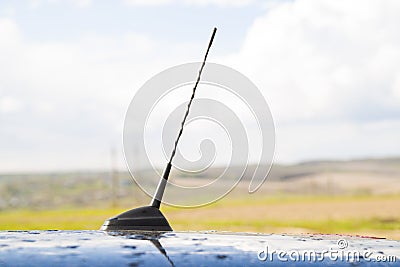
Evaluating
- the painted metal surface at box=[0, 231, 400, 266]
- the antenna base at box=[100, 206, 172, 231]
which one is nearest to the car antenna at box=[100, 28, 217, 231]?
the antenna base at box=[100, 206, 172, 231]

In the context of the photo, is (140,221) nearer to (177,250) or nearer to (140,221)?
(140,221)

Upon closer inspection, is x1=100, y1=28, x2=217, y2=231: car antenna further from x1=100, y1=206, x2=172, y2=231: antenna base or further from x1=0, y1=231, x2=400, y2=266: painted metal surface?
x1=0, y1=231, x2=400, y2=266: painted metal surface

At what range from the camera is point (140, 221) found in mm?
3461

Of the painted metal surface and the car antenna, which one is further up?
the car antenna

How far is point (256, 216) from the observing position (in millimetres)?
44156

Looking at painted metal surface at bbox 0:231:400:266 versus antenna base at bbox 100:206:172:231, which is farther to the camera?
antenna base at bbox 100:206:172:231

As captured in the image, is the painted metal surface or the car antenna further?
the car antenna

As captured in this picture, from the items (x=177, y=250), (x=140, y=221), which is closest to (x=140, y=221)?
(x=140, y=221)

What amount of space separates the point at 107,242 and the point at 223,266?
51 centimetres

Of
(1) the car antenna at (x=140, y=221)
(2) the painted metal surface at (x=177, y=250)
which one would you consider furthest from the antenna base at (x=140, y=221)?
(2) the painted metal surface at (x=177, y=250)

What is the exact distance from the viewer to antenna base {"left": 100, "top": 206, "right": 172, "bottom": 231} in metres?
3.39

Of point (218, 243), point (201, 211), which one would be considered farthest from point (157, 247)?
point (201, 211)

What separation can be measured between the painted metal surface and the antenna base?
203 millimetres

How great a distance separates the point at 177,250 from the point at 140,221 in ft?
2.61
